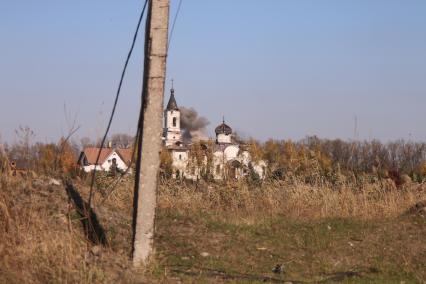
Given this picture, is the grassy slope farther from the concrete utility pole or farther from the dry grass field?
the concrete utility pole

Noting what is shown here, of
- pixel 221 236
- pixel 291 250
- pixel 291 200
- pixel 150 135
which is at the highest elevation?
pixel 150 135

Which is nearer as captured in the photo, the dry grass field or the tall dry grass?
the dry grass field

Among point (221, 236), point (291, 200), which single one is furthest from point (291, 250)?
point (291, 200)

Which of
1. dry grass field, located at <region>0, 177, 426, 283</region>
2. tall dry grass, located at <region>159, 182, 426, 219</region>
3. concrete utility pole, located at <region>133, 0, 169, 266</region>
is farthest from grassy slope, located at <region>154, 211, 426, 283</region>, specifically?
tall dry grass, located at <region>159, 182, 426, 219</region>

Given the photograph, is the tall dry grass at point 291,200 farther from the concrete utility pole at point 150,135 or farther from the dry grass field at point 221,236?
the concrete utility pole at point 150,135

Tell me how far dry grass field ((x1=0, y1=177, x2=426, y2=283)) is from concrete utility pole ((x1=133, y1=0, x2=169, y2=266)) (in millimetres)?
315

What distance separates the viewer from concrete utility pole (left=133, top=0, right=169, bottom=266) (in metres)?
5.92

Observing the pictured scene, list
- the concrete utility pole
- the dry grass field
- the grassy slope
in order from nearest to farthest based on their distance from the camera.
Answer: the dry grass field → the concrete utility pole → the grassy slope

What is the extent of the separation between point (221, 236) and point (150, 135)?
224 centimetres

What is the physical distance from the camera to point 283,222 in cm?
870

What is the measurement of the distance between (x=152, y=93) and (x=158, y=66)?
279 mm

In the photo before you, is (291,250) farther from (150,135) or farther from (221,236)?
(150,135)

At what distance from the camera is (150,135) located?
5.93 metres

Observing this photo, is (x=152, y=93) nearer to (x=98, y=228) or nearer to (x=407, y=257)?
(x=98, y=228)
